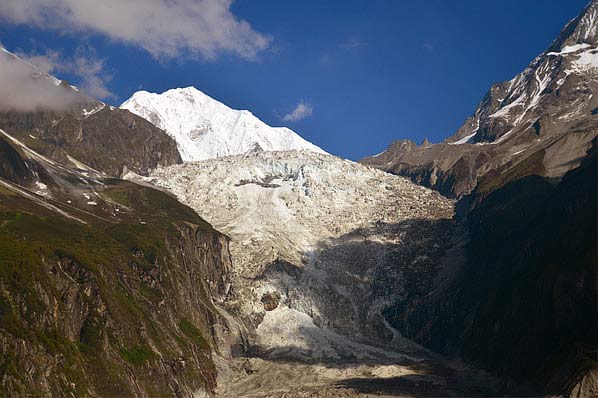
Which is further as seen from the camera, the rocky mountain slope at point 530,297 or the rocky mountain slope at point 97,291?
the rocky mountain slope at point 530,297

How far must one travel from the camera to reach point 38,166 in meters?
184

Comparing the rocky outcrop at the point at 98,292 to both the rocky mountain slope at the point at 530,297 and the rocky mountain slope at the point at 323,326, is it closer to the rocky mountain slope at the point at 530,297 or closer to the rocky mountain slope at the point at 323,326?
the rocky mountain slope at the point at 323,326

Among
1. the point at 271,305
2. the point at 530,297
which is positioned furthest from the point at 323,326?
the point at 530,297

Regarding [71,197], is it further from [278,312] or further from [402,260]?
[402,260]

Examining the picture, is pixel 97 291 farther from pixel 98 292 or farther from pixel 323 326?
pixel 323 326

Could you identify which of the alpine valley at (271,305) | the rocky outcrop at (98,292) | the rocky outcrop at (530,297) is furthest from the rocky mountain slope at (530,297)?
the rocky outcrop at (98,292)

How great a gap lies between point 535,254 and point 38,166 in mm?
129706

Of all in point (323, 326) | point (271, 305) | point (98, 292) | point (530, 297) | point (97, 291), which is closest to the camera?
point (98, 292)

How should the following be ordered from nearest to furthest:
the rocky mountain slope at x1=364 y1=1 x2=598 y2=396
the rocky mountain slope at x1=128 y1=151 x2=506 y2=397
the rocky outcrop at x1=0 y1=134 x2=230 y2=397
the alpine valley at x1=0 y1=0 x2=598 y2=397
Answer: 1. the rocky outcrop at x1=0 y1=134 x2=230 y2=397
2. the alpine valley at x1=0 y1=0 x2=598 y2=397
3. the rocky mountain slope at x1=364 y1=1 x2=598 y2=396
4. the rocky mountain slope at x1=128 y1=151 x2=506 y2=397

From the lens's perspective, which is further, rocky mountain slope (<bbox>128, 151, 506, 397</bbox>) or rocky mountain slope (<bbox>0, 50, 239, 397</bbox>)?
rocky mountain slope (<bbox>128, 151, 506, 397</bbox>)

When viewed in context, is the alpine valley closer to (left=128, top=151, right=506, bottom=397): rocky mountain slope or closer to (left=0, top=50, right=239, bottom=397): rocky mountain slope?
(left=0, top=50, right=239, bottom=397): rocky mountain slope

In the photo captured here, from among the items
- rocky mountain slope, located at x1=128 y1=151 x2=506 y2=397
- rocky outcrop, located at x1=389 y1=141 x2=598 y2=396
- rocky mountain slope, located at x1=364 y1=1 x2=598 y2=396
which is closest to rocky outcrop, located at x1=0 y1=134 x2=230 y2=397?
rocky mountain slope, located at x1=128 y1=151 x2=506 y2=397

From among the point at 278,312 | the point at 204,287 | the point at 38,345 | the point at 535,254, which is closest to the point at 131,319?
the point at 38,345

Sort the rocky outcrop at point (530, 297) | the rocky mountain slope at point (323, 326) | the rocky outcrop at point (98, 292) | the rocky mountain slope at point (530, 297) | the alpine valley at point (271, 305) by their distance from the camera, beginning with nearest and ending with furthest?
the rocky outcrop at point (98, 292) → the alpine valley at point (271, 305) → the rocky mountain slope at point (530, 297) → the rocky outcrop at point (530, 297) → the rocky mountain slope at point (323, 326)
